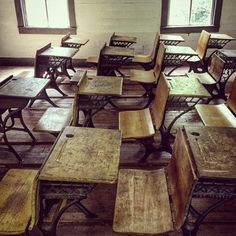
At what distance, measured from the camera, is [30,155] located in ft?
10.4

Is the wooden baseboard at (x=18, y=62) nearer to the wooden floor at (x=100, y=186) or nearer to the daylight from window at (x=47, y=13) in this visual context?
the daylight from window at (x=47, y=13)

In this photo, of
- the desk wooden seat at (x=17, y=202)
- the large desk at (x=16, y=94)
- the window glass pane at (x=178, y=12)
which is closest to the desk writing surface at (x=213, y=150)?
the desk wooden seat at (x=17, y=202)

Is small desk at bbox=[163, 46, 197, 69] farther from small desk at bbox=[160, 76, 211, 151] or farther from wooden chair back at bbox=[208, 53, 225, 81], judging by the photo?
small desk at bbox=[160, 76, 211, 151]

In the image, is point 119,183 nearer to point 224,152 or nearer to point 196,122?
point 224,152

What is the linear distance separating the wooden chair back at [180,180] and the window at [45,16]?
5.15 m

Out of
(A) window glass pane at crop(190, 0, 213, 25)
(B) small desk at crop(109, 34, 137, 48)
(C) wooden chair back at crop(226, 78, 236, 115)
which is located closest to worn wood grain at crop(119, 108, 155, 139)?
(C) wooden chair back at crop(226, 78, 236, 115)

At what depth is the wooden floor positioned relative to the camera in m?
2.19

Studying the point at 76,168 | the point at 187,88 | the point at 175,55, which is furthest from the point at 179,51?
the point at 76,168

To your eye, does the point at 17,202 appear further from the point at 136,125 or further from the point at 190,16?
the point at 190,16

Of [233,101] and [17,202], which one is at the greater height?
[233,101]

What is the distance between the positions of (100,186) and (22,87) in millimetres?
1413

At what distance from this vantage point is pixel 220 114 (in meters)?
3.00

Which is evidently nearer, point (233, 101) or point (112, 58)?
point (233, 101)

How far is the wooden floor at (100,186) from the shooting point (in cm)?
219
